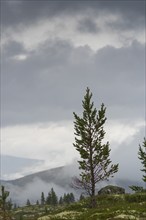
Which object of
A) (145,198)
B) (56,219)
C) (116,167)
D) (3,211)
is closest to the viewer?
(3,211)

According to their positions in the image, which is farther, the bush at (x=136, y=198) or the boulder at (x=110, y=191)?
the boulder at (x=110, y=191)

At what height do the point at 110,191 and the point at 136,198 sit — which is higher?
the point at 110,191

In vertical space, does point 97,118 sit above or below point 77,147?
above

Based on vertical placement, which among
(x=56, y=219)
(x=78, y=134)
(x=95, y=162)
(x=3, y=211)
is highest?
(x=78, y=134)

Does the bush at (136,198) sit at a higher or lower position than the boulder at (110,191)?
lower

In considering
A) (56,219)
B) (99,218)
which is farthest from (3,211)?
(56,219)

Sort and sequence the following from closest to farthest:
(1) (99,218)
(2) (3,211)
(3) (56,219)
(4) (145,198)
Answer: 1. (2) (3,211)
2. (1) (99,218)
3. (3) (56,219)
4. (4) (145,198)

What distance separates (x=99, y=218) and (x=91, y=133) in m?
20.2

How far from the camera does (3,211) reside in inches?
345

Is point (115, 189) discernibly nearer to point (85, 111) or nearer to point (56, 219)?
point (85, 111)

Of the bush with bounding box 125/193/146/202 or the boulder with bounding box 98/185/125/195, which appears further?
the boulder with bounding box 98/185/125/195

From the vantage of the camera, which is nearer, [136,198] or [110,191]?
[136,198]

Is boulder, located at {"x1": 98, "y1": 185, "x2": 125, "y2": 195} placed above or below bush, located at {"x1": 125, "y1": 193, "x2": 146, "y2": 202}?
above

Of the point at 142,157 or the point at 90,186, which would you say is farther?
the point at 142,157
